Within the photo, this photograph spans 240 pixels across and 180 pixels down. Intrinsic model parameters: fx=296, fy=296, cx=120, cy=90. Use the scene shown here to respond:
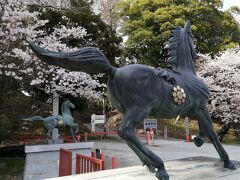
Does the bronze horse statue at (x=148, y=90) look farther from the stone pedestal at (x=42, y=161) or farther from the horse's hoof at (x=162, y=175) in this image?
the stone pedestal at (x=42, y=161)

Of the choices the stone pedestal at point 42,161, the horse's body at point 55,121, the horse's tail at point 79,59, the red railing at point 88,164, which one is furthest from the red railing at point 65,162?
the horse's tail at point 79,59

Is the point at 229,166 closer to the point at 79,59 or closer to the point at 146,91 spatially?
the point at 146,91

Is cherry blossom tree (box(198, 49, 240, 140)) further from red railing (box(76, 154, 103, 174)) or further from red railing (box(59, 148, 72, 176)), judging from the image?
red railing (box(76, 154, 103, 174))

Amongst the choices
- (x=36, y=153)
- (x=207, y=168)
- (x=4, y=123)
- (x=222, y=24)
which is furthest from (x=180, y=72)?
(x=222, y=24)

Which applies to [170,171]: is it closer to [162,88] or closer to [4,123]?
[162,88]

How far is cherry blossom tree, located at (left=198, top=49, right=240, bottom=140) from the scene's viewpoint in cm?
1773

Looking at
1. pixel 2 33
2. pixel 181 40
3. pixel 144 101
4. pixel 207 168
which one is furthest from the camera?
pixel 2 33

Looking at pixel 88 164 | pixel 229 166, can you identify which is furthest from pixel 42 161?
pixel 229 166

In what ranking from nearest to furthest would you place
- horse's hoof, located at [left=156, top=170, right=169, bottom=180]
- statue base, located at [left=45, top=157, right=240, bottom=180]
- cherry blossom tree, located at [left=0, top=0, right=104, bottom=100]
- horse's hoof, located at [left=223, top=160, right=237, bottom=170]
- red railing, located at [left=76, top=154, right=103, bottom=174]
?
horse's hoof, located at [left=156, top=170, right=169, bottom=180] < statue base, located at [left=45, top=157, right=240, bottom=180] < horse's hoof, located at [left=223, top=160, right=237, bottom=170] < red railing, located at [left=76, top=154, right=103, bottom=174] < cherry blossom tree, located at [left=0, top=0, right=104, bottom=100]

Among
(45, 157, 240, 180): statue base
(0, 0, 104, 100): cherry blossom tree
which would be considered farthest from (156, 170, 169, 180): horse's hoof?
(0, 0, 104, 100): cherry blossom tree

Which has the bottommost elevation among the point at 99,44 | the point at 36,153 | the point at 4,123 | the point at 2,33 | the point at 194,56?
the point at 36,153

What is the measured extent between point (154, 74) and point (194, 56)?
1485mm

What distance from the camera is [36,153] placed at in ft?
29.9

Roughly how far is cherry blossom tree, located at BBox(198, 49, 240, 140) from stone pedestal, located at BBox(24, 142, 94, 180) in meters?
11.3
